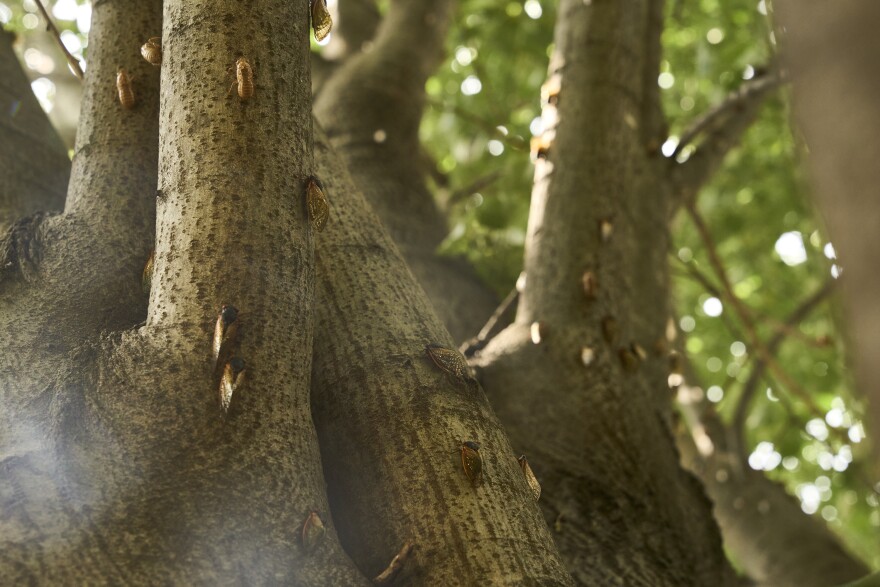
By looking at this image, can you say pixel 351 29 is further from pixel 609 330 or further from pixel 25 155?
pixel 609 330

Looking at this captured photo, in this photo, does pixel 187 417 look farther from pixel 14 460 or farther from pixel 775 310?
pixel 775 310

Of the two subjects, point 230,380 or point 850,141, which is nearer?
point 850,141

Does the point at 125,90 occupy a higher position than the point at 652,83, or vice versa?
the point at 652,83

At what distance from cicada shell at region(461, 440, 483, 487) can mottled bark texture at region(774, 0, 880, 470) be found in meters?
1.01

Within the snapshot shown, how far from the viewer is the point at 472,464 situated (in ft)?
4.84

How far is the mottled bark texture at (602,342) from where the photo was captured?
2006 millimetres

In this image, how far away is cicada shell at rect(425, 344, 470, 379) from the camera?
5.34ft

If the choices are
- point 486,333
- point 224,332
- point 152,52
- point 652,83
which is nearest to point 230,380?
point 224,332

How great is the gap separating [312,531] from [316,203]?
57 cm

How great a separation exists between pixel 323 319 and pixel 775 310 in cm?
442

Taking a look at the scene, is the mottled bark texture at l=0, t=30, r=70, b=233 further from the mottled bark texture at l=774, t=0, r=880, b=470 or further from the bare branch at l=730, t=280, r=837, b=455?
the bare branch at l=730, t=280, r=837, b=455

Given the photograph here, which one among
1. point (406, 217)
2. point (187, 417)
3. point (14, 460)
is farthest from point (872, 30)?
point (406, 217)

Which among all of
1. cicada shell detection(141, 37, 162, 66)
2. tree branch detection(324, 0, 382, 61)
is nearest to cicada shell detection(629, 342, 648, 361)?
cicada shell detection(141, 37, 162, 66)

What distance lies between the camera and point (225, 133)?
151 cm
